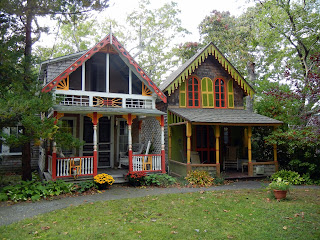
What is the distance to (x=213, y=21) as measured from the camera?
2338cm

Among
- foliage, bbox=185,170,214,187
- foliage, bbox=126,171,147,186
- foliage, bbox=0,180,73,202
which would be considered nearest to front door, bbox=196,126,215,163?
foliage, bbox=185,170,214,187

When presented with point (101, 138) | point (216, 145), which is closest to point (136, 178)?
point (101, 138)

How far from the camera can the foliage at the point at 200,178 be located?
11242 mm

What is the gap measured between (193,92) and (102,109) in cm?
597

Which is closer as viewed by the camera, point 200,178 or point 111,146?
point 200,178

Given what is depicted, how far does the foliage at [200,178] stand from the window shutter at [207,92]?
4.51 metres

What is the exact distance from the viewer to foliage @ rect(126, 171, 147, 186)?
10.8 metres

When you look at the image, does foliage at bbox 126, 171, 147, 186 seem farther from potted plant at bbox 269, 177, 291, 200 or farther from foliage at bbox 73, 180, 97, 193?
potted plant at bbox 269, 177, 291, 200

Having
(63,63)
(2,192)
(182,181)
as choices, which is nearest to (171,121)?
(182,181)

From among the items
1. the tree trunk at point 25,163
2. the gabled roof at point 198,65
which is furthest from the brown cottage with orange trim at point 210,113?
the tree trunk at point 25,163

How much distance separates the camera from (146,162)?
1197 cm

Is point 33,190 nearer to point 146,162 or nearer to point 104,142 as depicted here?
point 146,162

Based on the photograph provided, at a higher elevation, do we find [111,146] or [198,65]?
[198,65]

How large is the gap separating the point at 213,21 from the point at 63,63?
15.3 metres
